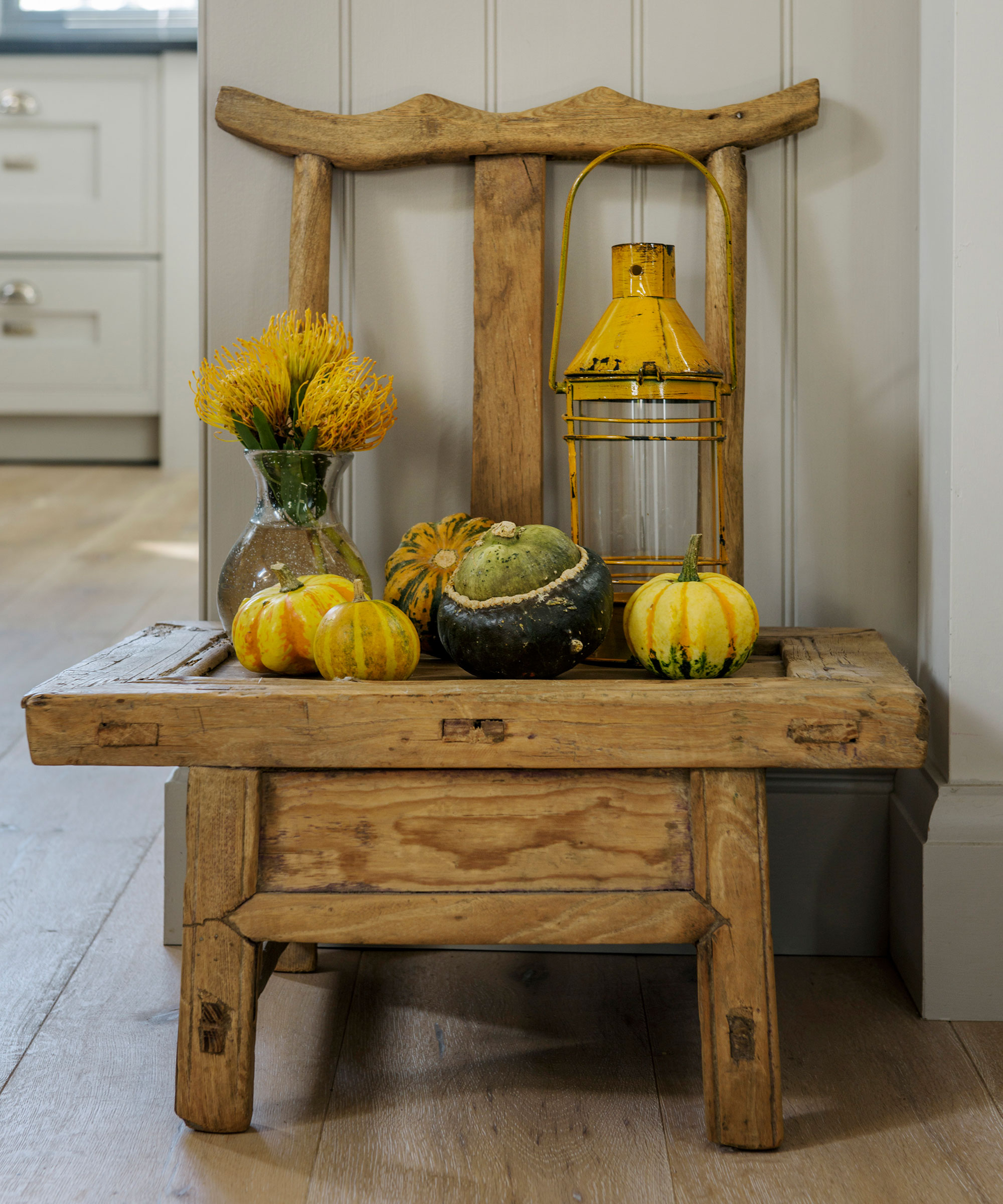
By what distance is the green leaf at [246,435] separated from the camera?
1.02m

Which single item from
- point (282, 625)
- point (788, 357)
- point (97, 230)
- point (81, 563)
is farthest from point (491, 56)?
point (97, 230)

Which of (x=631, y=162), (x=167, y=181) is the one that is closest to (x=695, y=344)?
(x=631, y=162)

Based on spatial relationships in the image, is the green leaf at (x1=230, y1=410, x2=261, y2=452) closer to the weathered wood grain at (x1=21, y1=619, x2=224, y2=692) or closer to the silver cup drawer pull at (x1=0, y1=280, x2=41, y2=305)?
the weathered wood grain at (x1=21, y1=619, x2=224, y2=692)

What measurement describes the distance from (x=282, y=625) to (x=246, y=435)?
0.21m

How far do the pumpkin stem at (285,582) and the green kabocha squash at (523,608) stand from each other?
12cm

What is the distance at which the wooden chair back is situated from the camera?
115 cm

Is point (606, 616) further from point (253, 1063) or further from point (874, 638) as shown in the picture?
point (253, 1063)

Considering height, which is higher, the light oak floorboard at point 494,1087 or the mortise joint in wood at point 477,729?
the mortise joint in wood at point 477,729

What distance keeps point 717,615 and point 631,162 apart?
1.79 feet

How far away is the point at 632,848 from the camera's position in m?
0.85

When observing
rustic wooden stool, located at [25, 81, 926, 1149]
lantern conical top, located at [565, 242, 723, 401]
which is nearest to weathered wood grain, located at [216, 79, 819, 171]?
lantern conical top, located at [565, 242, 723, 401]

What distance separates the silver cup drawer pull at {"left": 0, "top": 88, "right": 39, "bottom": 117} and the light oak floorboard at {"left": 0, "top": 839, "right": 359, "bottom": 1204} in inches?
134

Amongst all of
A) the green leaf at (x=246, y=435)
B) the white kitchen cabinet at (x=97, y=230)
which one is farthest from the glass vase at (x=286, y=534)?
the white kitchen cabinet at (x=97, y=230)

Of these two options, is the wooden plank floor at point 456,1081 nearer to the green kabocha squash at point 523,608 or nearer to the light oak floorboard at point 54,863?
the light oak floorboard at point 54,863
